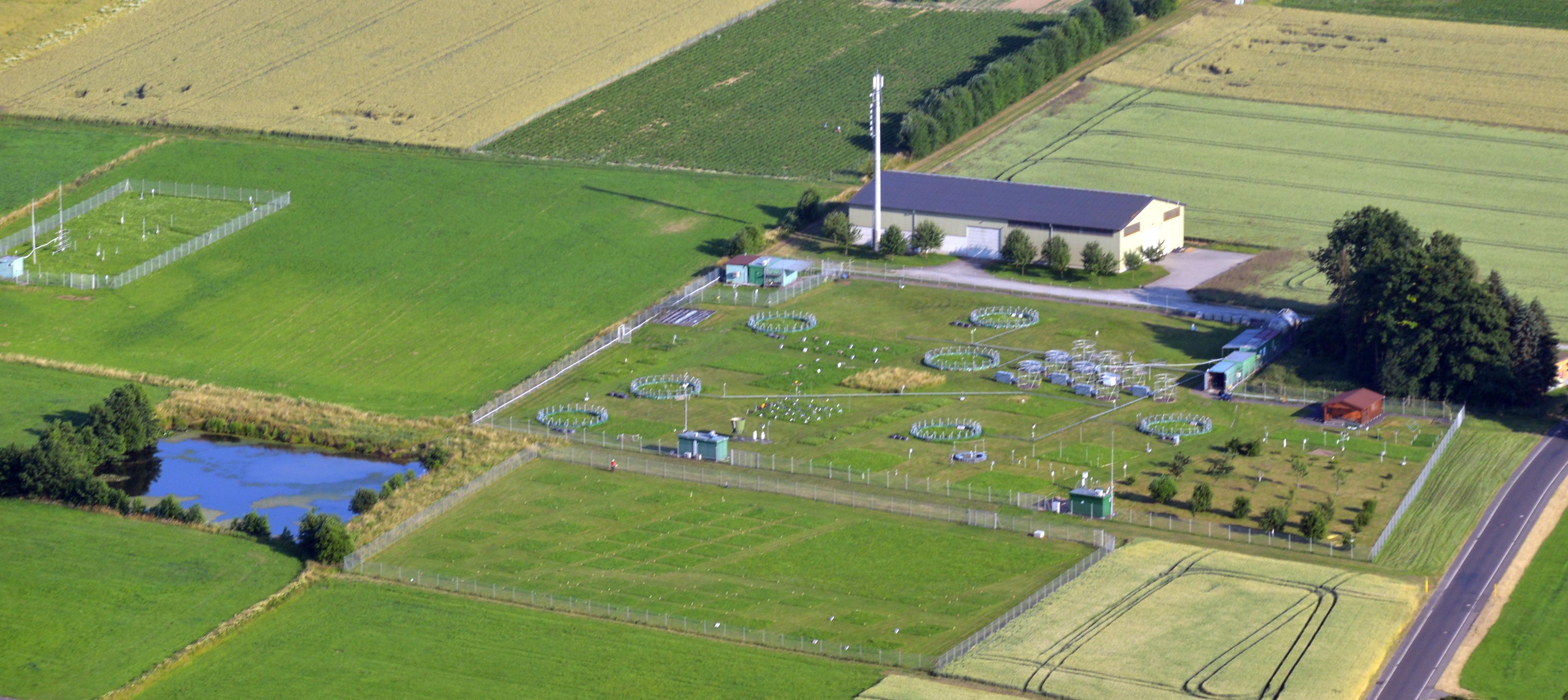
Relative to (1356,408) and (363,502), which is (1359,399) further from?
(363,502)

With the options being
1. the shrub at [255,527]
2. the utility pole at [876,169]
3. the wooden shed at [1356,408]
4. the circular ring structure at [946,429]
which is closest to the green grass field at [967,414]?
the circular ring structure at [946,429]

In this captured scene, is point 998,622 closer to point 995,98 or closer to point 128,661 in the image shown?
point 128,661

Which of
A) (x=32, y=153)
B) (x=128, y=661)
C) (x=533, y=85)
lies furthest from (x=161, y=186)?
(x=128, y=661)

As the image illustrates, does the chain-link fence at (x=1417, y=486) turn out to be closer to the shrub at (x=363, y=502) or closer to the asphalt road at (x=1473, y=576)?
the asphalt road at (x=1473, y=576)

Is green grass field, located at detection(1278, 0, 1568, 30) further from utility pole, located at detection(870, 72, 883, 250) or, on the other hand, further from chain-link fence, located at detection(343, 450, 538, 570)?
chain-link fence, located at detection(343, 450, 538, 570)

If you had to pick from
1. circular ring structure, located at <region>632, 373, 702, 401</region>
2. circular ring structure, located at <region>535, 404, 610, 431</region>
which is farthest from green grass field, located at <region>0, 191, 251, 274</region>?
circular ring structure, located at <region>632, 373, 702, 401</region>

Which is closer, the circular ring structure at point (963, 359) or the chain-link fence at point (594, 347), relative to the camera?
the chain-link fence at point (594, 347)

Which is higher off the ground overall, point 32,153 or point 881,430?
point 32,153
